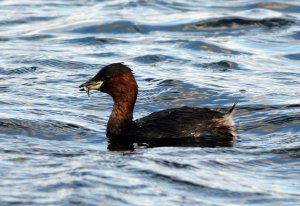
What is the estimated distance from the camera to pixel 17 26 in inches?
845

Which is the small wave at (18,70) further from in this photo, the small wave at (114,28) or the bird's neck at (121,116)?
the small wave at (114,28)

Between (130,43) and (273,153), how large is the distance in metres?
8.65

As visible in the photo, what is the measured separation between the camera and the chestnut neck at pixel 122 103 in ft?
41.0

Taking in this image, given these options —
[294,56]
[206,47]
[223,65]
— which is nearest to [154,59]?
[223,65]

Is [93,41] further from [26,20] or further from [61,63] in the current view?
[26,20]

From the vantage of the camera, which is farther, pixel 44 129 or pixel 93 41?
pixel 93 41

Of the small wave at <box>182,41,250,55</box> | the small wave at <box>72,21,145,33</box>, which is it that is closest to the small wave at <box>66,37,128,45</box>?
the small wave at <box>72,21,145,33</box>

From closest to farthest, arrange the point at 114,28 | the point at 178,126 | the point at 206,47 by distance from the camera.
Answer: the point at 178,126 < the point at 206,47 < the point at 114,28

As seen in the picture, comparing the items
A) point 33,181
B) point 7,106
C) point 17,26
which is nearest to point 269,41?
point 17,26

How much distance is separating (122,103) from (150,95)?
7.06ft

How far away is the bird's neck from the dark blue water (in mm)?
191

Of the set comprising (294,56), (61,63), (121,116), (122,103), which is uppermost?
(122,103)

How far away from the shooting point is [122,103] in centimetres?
1269

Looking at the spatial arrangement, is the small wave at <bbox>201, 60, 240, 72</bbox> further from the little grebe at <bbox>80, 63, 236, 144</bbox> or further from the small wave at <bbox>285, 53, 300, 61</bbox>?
the little grebe at <bbox>80, 63, 236, 144</bbox>
